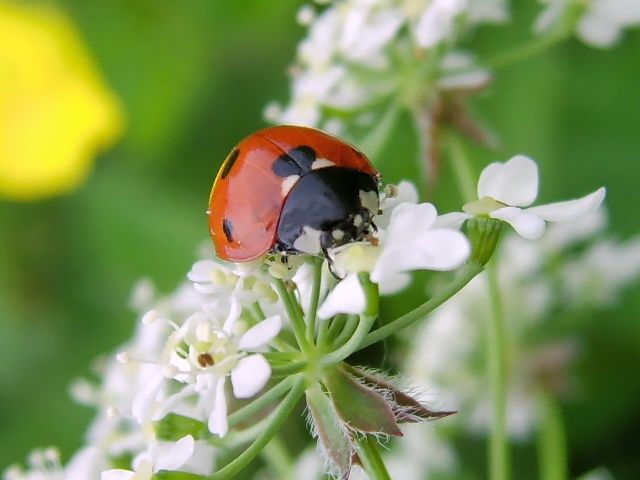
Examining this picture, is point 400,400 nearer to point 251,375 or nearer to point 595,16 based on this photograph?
point 251,375

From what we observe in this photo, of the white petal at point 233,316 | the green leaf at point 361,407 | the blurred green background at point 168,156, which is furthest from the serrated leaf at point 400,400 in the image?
the blurred green background at point 168,156

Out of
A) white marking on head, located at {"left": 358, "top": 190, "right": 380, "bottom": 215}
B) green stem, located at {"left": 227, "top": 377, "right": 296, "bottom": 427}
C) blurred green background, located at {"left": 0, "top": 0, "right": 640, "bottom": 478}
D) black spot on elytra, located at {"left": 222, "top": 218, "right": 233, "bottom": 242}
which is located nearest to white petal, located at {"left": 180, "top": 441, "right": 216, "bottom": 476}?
green stem, located at {"left": 227, "top": 377, "right": 296, "bottom": 427}

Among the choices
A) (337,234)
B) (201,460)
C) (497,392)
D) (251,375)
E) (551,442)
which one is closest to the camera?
(251,375)

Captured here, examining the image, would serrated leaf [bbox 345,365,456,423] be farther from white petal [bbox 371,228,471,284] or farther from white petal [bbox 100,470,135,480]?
white petal [bbox 100,470,135,480]

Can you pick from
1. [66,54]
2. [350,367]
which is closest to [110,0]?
[66,54]

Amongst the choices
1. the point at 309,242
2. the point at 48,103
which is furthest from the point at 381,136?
the point at 48,103

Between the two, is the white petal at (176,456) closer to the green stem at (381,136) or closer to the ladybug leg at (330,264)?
the ladybug leg at (330,264)
